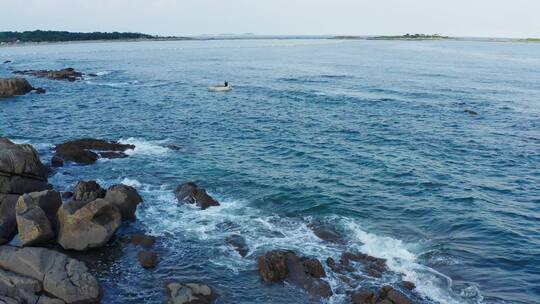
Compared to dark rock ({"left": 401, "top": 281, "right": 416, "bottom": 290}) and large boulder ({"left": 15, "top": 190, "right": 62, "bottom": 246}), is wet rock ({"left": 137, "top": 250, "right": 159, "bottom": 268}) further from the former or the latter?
dark rock ({"left": 401, "top": 281, "right": 416, "bottom": 290})

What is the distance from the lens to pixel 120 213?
3172 centimetres

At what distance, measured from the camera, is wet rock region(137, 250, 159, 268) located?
27.9 m

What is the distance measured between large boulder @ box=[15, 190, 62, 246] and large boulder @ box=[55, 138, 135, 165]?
15.6m

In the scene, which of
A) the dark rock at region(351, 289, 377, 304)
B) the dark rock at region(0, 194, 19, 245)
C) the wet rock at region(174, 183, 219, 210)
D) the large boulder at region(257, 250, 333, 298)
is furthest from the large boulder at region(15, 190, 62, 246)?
the dark rock at region(351, 289, 377, 304)

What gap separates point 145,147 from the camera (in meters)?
52.0

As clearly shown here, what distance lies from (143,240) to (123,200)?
444cm

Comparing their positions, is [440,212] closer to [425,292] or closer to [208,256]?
[425,292]

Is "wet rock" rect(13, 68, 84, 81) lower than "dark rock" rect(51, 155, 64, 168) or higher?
higher

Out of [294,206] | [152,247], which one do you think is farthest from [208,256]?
[294,206]

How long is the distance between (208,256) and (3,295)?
36.7 ft

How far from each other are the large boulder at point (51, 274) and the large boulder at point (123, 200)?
8029 millimetres

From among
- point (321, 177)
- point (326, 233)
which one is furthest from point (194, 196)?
point (321, 177)

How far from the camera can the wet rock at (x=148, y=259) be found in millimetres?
27922

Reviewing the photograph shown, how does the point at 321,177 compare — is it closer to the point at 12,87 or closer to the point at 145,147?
the point at 145,147
